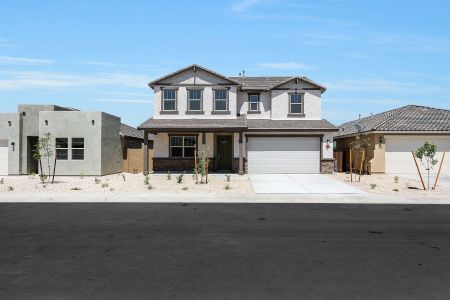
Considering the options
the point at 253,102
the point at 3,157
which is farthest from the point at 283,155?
the point at 3,157

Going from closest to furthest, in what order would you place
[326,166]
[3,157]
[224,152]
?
[326,166]
[3,157]
[224,152]

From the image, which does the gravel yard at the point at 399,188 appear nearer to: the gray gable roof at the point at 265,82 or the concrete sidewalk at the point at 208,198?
the concrete sidewalk at the point at 208,198

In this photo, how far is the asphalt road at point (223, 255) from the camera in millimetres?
5609

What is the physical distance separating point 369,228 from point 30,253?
7.88m

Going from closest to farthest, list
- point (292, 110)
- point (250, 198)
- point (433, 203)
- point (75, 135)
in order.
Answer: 1. point (433, 203)
2. point (250, 198)
3. point (75, 135)
4. point (292, 110)

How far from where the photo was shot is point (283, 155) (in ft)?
90.5

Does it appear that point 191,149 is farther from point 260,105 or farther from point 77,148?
point 77,148

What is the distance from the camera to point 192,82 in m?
27.7

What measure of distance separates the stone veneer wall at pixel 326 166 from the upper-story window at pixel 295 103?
4.04 metres

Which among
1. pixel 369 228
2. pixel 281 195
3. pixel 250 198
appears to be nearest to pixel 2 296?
pixel 369 228

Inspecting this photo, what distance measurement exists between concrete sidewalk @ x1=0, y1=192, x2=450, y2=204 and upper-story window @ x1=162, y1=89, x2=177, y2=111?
11.5 meters

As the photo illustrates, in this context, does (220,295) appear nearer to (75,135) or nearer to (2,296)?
(2,296)

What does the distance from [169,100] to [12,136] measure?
1128 centimetres

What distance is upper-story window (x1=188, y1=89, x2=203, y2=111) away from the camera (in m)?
27.8
